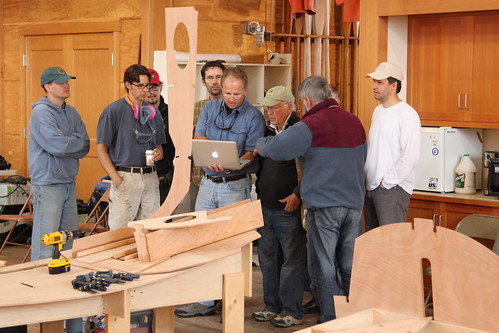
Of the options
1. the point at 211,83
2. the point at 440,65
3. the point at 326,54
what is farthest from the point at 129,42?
the point at 440,65

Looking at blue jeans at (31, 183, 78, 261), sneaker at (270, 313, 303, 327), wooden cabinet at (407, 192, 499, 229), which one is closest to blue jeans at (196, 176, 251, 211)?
sneaker at (270, 313, 303, 327)

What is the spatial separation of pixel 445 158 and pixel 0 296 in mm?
3952

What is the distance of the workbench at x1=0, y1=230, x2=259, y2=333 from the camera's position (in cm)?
328

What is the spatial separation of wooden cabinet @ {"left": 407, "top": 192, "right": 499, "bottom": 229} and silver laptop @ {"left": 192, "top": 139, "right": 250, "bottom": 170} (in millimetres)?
1641

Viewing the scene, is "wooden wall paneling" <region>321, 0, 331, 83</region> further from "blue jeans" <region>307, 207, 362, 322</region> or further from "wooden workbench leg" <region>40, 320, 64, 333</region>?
"wooden workbench leg" <region>40, 320, 64, 333</region>

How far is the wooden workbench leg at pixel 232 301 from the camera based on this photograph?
13.3 ft

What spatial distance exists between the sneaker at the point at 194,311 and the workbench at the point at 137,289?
1494 mm

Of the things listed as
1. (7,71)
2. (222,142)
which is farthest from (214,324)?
(7,71)

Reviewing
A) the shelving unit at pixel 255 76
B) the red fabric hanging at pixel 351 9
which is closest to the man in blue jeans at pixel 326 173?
the shelving unit at pixel 255 76

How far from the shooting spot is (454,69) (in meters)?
6.21

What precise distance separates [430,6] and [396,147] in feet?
4.04

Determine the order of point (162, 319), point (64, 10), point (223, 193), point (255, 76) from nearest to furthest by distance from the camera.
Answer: point (162, 319) → point (223, 193) → point (255, 76) → point (64, 10)

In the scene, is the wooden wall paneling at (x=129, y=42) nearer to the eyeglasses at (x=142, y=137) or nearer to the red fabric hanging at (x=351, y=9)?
the red fabric hanging at (x=351, y=9)

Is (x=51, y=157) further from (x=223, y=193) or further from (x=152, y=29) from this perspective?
(x=152, y=29)
